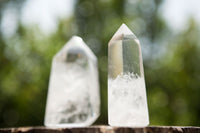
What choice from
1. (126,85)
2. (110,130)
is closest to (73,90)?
(126,85)

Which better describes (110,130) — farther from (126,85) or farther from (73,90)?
(73,90)

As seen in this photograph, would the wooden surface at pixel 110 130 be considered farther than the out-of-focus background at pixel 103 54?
No

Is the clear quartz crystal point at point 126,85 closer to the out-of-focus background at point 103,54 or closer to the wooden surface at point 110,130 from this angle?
the wooden surface at point 110,130

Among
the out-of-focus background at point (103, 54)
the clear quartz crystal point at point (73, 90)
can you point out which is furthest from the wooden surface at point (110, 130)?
the out-of-focus background at point (103, 54)

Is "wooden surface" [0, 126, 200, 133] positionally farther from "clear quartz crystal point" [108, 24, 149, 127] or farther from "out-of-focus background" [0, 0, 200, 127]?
"out-of-focus background" [0, 0, 200, 127]

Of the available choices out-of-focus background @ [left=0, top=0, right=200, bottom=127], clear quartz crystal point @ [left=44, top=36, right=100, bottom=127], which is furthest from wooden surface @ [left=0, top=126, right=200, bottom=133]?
out-of-focus background @ [left=0, top=0, right=200, bottom=127]

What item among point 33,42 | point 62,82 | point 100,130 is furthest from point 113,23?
point 100,130
